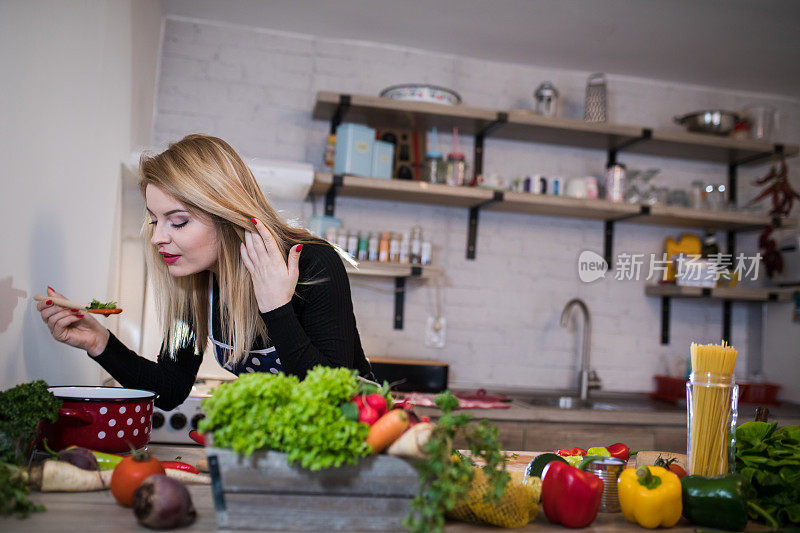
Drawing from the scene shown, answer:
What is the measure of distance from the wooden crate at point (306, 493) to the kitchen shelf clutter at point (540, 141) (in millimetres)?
2274

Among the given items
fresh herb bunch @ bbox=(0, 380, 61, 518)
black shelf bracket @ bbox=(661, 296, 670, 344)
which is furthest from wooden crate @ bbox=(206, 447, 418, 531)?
black shelf bracket @ bbox=(661, 296, 670, 344)

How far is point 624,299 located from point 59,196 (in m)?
2.93

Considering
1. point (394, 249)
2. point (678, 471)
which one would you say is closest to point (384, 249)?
point (394, 249)

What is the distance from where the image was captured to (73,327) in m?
1.54

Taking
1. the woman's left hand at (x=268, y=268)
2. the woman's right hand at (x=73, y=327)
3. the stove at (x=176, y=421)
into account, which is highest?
the woman's left hand at (x=268, y=268)

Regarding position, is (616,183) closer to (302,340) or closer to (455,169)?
(455,169)

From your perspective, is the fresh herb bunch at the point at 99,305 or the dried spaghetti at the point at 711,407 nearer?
the dried spaghetti at the point at 711,407

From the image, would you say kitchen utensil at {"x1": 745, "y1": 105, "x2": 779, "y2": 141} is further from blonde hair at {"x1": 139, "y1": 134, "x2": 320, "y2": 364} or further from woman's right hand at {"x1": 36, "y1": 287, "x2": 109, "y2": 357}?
woman's right hand at {"x1": 36, "y1": 287, "x2": 109, "y2": 357}

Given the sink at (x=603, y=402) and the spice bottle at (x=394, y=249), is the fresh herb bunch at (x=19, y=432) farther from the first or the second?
the sink at (x=603, y=402)

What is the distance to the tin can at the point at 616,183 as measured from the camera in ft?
11.4

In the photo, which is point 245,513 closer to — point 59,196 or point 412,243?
point 59,196

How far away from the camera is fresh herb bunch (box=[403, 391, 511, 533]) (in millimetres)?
894

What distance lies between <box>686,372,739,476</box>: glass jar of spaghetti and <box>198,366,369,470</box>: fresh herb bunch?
646 millimetres

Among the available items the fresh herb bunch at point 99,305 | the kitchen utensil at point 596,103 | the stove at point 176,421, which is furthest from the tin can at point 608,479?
the kitchen utensil at point 596,103
